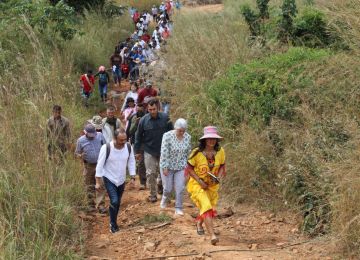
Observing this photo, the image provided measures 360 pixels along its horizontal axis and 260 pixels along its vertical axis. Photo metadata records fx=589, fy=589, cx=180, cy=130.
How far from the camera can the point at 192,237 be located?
7.29 m

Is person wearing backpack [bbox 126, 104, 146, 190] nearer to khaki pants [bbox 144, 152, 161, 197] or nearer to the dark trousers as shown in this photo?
the dark trousers

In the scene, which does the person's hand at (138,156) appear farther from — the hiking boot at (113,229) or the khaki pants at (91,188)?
the hiking boot at (113,229)

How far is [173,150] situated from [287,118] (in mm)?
2394

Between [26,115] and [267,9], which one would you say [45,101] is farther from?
[267,9]

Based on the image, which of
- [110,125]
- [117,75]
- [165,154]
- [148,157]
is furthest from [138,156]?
[117,75]

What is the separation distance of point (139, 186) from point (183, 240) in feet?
11.1

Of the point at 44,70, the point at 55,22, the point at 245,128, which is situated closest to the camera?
the point at 44,70

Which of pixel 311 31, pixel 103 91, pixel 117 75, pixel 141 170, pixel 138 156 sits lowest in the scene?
pixel 117 75

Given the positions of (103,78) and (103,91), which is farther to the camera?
(103,91)

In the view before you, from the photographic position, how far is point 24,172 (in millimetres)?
6691

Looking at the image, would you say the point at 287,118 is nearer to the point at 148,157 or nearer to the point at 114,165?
the point at 148,157

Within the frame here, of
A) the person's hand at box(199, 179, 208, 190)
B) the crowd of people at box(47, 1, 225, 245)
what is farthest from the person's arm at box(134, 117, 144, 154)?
the person's hand at box(199, 179, 208, 190)

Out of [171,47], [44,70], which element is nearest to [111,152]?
[44,70]

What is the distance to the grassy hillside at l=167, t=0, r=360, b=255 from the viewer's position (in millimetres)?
7074
